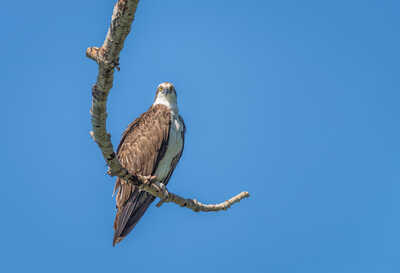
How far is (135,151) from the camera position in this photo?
8.53 m

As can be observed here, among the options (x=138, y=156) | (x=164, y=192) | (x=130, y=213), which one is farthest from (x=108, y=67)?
(x=138, y=156)

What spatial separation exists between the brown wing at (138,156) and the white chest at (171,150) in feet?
0.33

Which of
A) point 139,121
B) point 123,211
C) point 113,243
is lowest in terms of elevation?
point 113,243

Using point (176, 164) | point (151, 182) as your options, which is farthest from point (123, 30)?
point (176, 164)

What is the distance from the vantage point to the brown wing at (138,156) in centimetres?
802

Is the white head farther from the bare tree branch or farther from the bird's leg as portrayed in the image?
the bare tree branch

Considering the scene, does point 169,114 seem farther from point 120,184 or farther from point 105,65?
point 105,65

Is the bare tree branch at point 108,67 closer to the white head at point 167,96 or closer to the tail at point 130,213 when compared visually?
the tail at point 130,213

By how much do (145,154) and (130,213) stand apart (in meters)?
1.13

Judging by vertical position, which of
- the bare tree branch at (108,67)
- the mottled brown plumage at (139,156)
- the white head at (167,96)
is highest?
the white head at (167,96)

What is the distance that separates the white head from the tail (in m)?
1.99

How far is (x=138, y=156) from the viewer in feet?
27.7

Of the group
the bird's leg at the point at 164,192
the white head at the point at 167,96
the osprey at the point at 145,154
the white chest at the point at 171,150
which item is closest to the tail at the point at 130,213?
the osprey at the point at 145,154

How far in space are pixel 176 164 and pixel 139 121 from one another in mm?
1134
